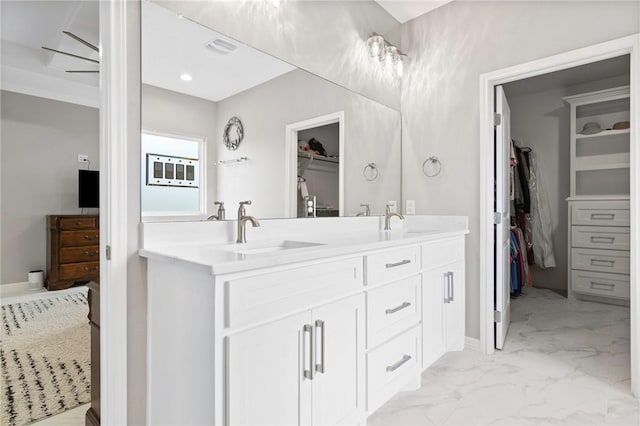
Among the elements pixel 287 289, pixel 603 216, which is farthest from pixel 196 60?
pixel 603 216

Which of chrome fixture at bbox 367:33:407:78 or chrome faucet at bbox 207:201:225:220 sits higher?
chrome fixture at bbox 367:33:407:78

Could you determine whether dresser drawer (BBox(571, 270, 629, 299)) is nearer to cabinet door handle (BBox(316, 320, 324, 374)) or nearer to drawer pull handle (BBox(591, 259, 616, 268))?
drawer pull handle (BBox(591, 259, 616, 268))

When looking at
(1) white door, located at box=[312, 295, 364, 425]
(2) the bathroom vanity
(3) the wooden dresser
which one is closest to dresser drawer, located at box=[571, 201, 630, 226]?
(2) the bathroom vanity

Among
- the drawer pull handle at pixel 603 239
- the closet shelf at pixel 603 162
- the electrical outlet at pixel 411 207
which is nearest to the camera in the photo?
the electrical outlet at pixel 411 207

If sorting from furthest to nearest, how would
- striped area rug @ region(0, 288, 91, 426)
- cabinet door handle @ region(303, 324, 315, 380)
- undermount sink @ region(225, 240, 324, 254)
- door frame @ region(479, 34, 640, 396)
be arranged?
Result: door frame @ region(479, 34, 640, 396) < striped area rug @ region(0, 288, 91, 426) < undermount sink @ region(225, 240, 324, 254) < cabinet door handle @ region(303, 324, 315, 380)

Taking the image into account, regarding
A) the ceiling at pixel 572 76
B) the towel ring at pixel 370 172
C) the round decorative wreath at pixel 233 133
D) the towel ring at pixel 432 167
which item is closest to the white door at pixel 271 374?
the round decorative wreath at pixel 233 133

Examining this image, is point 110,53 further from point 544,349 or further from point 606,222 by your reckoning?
point 606,222

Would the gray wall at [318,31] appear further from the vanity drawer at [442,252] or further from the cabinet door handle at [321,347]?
the cabinet door handle at [321,347]

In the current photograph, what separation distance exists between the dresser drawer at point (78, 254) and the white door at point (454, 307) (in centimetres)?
437

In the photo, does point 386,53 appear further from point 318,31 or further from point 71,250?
point 71,250

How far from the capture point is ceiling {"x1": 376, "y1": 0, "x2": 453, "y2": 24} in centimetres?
266

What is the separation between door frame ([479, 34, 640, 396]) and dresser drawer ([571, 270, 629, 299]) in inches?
82.2

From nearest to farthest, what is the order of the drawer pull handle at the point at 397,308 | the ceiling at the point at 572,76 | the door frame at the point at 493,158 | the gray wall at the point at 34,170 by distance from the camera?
the drawer pull handle at the point at 397,308, the door frame at the point at 493,158, the ceiling at the point at 572,76, the gray wall at the point at 34,170

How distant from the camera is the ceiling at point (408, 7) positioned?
2660 millimetres
